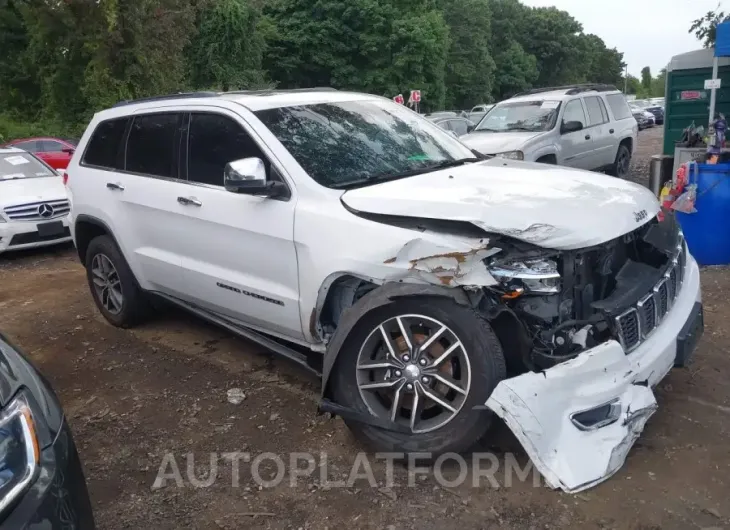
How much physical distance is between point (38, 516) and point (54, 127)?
26347mm

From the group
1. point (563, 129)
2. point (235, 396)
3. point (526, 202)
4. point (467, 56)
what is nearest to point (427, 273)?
point (526, 202)

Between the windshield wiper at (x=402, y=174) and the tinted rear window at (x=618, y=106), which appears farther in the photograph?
the tinted rear window at (x=618, y=106)

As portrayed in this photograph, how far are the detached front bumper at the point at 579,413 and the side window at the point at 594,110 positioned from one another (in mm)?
9151

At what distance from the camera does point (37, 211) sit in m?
8.66

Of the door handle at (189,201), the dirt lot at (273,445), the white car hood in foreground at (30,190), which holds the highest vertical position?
the door handle at (189,201)

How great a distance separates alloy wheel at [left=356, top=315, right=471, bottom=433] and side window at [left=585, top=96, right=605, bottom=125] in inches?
363

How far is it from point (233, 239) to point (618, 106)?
1052 cm

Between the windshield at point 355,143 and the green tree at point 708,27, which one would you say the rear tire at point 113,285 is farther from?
the green tree at point 708,27

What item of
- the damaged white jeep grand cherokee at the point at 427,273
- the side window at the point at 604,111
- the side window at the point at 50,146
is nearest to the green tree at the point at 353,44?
the side window at the point at 50,146

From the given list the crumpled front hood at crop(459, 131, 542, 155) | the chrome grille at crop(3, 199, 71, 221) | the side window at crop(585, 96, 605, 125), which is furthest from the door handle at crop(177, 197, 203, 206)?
the side window at crop(585, 96, 605, 125)

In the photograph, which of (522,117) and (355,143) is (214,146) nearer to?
(355,143)

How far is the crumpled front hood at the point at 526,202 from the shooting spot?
303 cm

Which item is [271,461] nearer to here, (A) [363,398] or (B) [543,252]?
(A) [363,398]

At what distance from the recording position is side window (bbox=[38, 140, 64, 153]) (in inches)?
650
